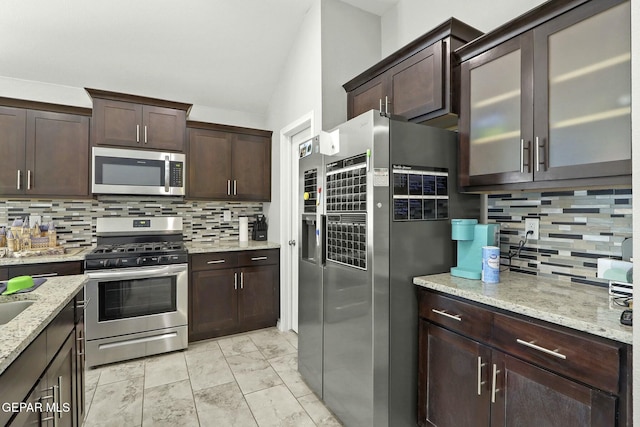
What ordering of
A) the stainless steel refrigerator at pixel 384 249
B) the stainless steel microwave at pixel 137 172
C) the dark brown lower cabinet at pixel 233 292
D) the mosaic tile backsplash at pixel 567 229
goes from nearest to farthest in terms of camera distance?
the mosaic tile backsplash at pixel 567 229
the stainless steel refrigerator at pixel 384 249
the stainless steel microwave at pixel 137 172
the dark brown lower cabinet at pixel 233 292

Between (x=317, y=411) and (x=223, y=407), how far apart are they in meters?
0.65

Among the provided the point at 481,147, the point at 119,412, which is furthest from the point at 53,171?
the point at 481,147

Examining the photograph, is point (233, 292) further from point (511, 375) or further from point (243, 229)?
point (511, 375)

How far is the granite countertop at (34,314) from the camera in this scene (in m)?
0.90

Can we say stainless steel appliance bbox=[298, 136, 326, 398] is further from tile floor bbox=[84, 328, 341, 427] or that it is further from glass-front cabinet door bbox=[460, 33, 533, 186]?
glass-front cabinet door bbox=[460, 33, 533, 186]

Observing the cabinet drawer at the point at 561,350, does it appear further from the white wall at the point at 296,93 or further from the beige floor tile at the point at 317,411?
the white wall at the point at 296,93

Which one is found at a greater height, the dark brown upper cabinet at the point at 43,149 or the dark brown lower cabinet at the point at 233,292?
the dark brown upper cabinet at the point at 43,149

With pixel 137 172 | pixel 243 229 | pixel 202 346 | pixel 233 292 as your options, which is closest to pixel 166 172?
pixel 137 172

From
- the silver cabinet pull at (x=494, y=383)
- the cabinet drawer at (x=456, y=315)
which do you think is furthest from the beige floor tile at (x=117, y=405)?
the silver cabinet pull at (x=494, y=383)

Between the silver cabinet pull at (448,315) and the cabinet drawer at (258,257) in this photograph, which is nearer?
the silver cabinet pull at (448,315)

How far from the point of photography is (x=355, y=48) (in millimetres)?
2961

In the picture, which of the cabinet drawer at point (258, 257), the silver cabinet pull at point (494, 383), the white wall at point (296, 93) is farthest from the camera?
the cabinet drawer at point (258, 257)

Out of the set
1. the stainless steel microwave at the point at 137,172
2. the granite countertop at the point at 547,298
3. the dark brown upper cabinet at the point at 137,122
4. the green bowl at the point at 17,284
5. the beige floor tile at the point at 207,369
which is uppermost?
the dark brown upper cabinet at the point at 137,122

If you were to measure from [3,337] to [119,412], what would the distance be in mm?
1596
